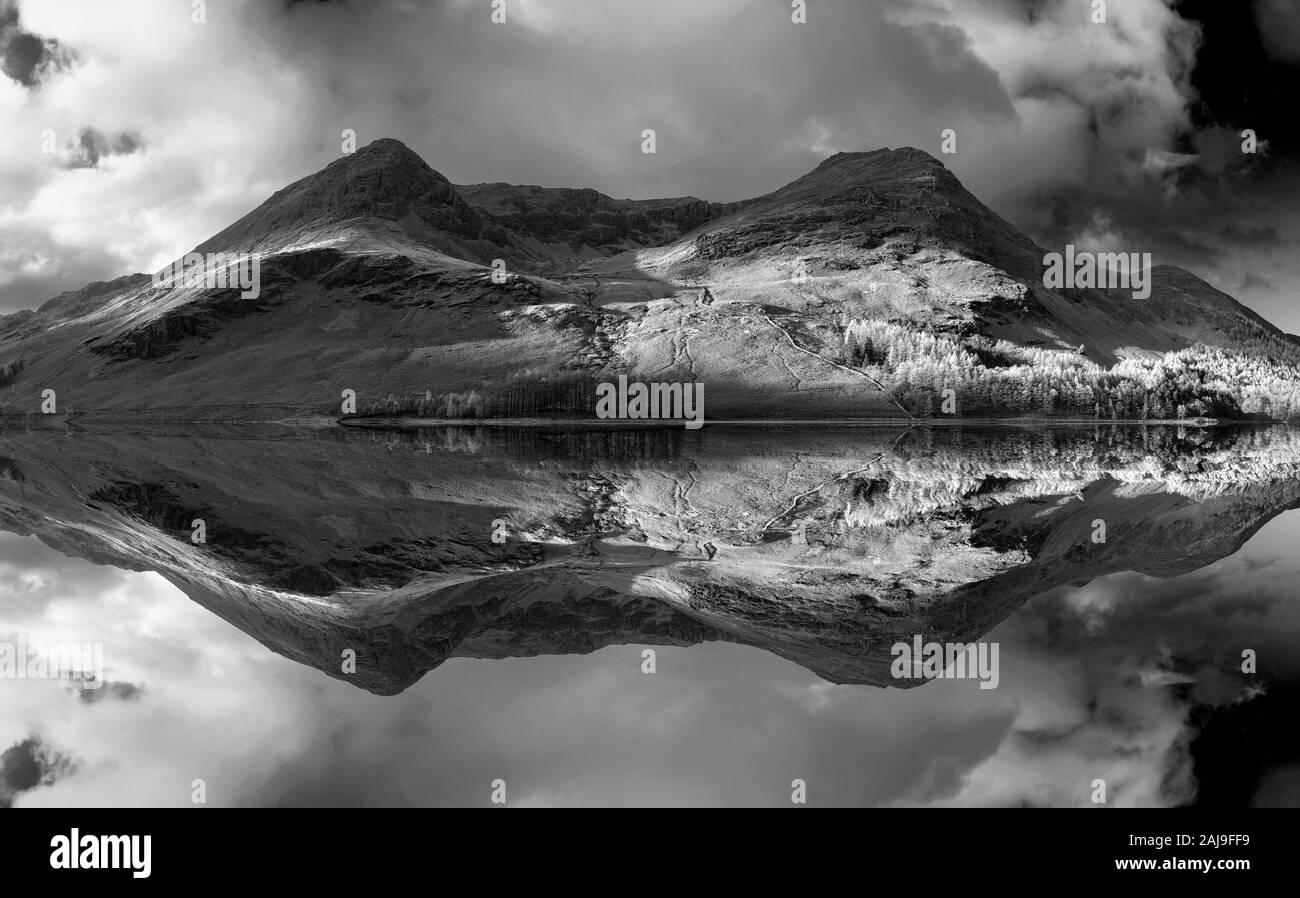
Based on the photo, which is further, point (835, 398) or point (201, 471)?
point (835, 398)

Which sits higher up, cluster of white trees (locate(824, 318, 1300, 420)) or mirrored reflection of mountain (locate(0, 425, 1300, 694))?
cluster of white trees (locate(824, 318, 1300, 420))

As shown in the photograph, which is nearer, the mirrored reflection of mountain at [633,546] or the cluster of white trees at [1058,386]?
the mirrored reflection of mountain at [633,546]

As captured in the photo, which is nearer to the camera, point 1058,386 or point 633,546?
point 633,546

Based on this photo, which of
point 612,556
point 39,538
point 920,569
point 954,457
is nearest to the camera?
point 920,569

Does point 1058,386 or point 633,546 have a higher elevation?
point 1058,386

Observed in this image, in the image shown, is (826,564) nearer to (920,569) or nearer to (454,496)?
(920,569)

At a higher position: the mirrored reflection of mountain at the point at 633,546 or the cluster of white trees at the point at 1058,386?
the cluster of white trees at the point at 1058,386

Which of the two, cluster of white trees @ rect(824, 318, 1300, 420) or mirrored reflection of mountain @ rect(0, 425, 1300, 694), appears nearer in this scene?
mirrored reflection of mountain @ rect(0, 425, 1300, 694)

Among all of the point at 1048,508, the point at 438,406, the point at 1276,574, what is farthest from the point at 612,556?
the point at 438,406
